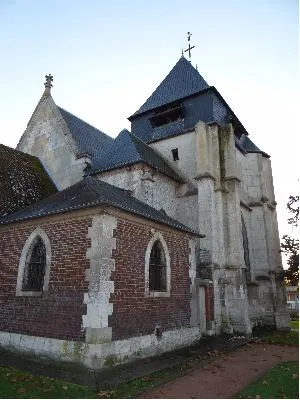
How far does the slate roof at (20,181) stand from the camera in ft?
40.2

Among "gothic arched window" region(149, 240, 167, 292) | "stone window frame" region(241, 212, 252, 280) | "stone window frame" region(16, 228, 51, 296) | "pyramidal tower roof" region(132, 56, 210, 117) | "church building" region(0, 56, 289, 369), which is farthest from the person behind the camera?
"pyramidal tower roof" region(132, 56, 210, 117)

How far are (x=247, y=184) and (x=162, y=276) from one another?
11.3 m

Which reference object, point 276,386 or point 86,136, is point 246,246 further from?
point 276,386

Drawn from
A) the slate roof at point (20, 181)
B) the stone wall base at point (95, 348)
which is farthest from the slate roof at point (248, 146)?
the stone wall base at point (95, 348)

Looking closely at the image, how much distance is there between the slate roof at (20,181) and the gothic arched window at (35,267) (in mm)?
2835

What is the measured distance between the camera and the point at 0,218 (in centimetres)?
1099

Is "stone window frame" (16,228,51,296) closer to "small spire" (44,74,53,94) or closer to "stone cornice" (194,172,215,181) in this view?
"stone cornice" (194,172,215,181)

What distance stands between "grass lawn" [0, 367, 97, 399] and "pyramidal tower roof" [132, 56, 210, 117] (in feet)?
52.2

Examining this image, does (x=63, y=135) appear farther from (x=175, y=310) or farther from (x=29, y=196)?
(x=175, y=310)

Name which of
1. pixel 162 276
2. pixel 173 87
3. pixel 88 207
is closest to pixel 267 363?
pixel 162 276

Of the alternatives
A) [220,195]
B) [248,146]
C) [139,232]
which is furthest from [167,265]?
[248,146]

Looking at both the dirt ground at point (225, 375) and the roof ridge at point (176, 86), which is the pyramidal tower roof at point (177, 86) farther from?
the dirt ground at point (225, 375)

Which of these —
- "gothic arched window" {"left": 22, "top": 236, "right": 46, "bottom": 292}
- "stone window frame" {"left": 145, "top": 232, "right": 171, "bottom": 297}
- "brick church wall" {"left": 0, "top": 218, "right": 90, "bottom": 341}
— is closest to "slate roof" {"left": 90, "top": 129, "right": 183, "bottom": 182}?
"stone window frame" {"left": 145, "top": 232, "right": 171, "bottom": 297}

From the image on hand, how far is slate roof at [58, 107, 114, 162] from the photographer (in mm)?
16891
